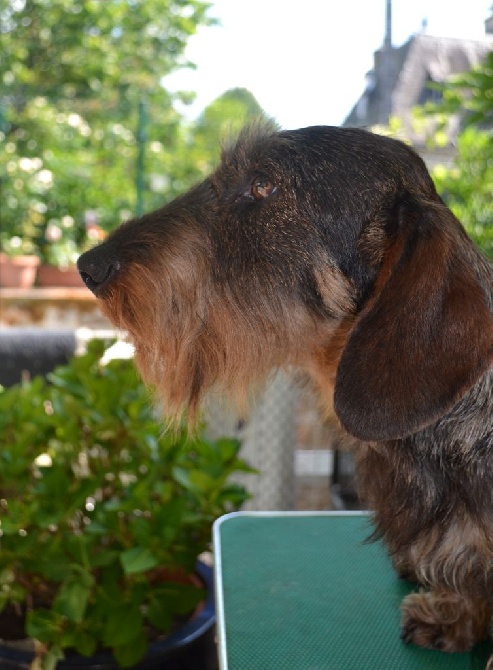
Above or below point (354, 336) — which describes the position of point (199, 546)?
below

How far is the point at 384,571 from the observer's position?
195 cm

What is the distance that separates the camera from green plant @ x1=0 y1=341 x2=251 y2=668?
1939mm

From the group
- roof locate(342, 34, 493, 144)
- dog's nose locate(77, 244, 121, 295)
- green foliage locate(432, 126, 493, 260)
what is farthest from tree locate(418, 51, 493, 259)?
dog's nose locate(77, 244, 121, 295)

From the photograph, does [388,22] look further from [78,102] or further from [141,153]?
[78,102]

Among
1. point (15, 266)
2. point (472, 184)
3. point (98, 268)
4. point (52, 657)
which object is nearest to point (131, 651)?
point (52, 657)

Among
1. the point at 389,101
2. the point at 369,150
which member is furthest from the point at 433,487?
the point at 389,101

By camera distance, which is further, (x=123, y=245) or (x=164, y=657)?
(x=164, y=657)

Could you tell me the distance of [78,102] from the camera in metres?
8.84

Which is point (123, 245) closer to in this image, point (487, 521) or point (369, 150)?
point (369, 150)

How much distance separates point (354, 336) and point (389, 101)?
8.45ft

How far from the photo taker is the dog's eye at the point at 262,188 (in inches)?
59.3

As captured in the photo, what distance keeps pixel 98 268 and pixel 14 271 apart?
18.8 ft

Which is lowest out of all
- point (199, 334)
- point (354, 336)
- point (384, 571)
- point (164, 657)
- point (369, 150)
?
point (164, 657)

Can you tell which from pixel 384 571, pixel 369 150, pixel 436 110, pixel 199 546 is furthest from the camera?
pixel 436 110
